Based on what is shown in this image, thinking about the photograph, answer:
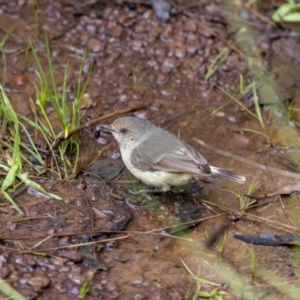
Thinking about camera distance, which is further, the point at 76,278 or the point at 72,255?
the point at 72,255

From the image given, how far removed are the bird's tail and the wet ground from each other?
11.3 inches

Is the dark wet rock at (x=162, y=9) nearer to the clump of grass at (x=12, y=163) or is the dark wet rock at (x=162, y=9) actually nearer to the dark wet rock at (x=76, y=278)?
the clump of grass at (x=12, y=163)

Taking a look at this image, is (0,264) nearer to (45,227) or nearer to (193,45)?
(45,227)

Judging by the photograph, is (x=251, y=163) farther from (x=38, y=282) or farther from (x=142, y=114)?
(x=38, y=282)

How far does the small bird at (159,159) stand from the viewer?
6.66m

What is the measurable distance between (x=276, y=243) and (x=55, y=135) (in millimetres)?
2448

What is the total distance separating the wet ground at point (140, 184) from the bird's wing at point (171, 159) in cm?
34

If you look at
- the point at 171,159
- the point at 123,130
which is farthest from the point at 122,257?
the point at 123,130

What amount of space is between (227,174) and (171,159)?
1.78 ft

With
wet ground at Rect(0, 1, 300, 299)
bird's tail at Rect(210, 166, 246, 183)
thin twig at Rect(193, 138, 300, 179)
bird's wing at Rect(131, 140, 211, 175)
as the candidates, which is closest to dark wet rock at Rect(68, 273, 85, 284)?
wet ground at Rect(0, 1, 300, 299)

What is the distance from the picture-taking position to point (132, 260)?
593cm

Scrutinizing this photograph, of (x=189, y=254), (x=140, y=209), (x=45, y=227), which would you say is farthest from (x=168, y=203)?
(x=45, y=227)

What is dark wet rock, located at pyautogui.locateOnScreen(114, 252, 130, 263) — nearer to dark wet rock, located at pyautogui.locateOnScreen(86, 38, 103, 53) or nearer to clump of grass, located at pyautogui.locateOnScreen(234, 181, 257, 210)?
clump of grass, located at pyautogui.locateOnScreen(234, 181, 257, 210)

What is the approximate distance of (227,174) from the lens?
6.73m
